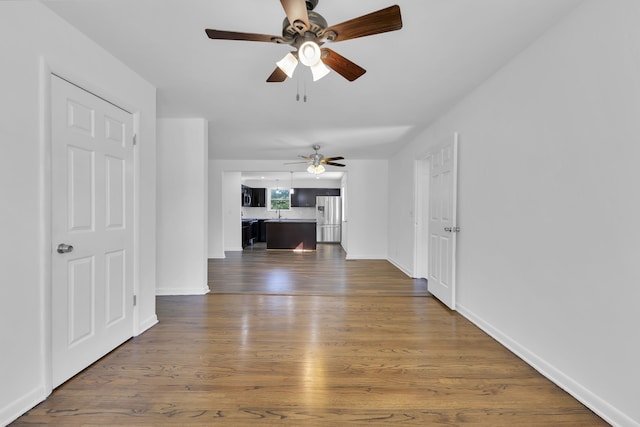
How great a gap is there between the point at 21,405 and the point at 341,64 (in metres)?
2.78

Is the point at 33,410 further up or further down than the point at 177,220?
further down

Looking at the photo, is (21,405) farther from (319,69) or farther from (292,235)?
(292,235)

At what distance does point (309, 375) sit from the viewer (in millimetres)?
2053

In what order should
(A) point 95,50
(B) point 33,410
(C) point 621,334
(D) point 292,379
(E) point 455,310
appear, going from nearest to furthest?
(C) point 621,334 → (B) point 33,410 → (D) point 292,379 → (A) point 95,50 → (E) point 455,310

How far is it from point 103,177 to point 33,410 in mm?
1551

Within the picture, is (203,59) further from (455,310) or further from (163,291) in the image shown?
(455,310)

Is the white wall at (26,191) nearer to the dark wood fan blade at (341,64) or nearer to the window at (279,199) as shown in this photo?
the dark wood fan blade at (341,64)

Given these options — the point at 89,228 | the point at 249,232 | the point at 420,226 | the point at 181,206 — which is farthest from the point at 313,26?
the point at 249,232

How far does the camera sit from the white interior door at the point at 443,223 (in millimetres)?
3301

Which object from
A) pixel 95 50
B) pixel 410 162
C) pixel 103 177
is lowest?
pixel 103 177

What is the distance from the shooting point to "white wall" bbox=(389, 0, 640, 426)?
1525 mm

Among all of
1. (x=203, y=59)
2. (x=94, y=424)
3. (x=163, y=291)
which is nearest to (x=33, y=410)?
(x=94, y=424)

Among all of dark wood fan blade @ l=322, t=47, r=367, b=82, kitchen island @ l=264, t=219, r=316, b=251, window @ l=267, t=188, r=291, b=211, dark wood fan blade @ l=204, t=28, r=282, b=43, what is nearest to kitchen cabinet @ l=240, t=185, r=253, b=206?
window @ l=267, t=188, r=291, b=211

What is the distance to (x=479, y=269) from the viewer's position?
9.50 feet
